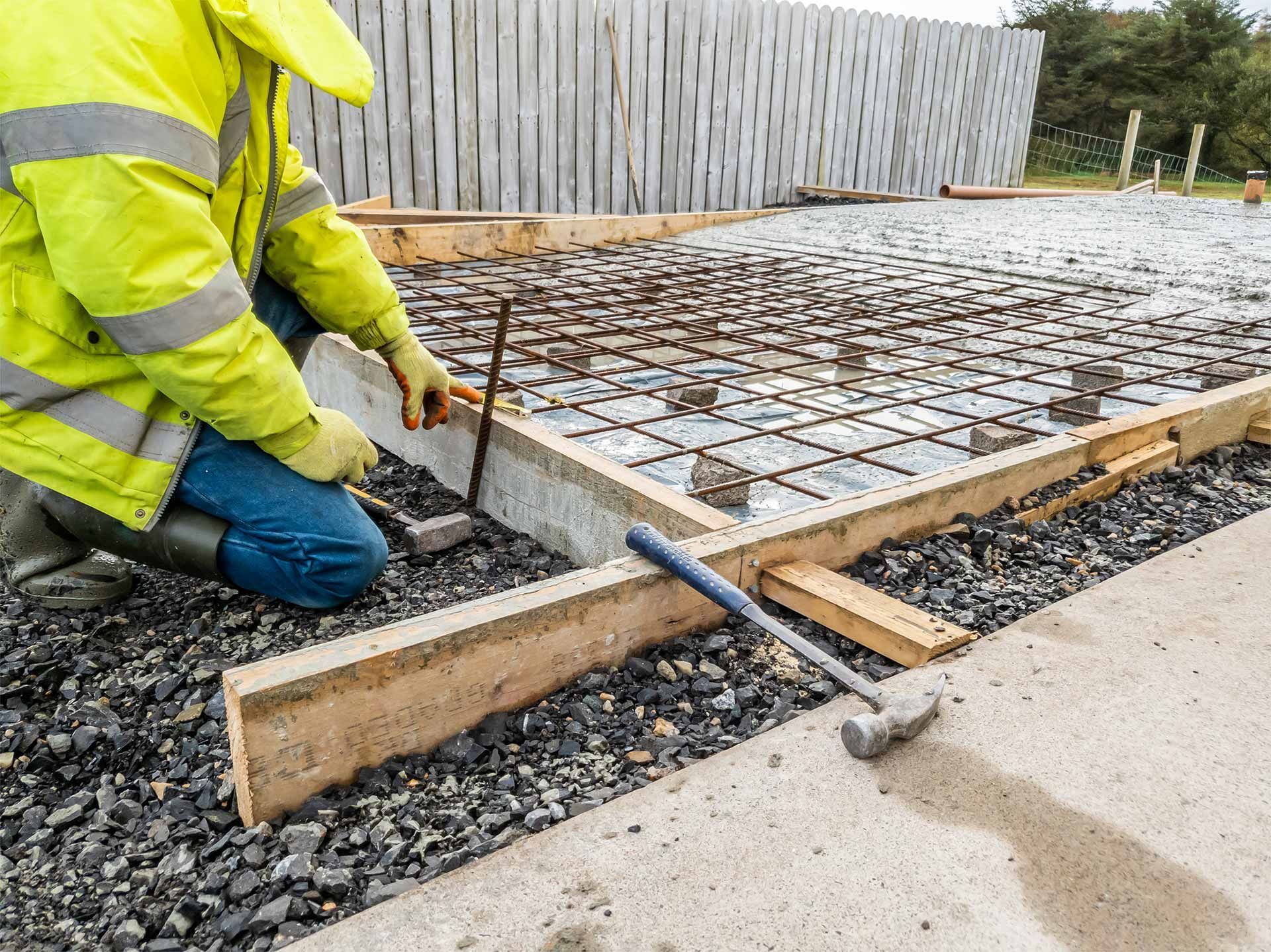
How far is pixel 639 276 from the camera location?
506 centimetres

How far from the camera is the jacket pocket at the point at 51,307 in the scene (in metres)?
1.71

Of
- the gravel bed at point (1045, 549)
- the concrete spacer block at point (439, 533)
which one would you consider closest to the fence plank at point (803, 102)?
the gravel bed at point (1045, 549)

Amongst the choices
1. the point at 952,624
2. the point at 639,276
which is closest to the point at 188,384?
the point at 952,624

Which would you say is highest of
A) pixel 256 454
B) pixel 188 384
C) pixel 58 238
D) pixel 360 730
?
pixel 58 238

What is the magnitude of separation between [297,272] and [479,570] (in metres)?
0.82

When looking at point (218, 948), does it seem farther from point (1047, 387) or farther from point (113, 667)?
point (1047, 387)

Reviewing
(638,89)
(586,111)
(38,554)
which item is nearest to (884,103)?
(638,89)

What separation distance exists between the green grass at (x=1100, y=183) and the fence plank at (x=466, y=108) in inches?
479

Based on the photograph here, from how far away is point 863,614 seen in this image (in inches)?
68.9

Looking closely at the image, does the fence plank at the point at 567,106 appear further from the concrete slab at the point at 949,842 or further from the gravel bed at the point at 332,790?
the concrete slab at the point at 949,842

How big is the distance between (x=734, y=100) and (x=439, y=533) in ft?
23.8

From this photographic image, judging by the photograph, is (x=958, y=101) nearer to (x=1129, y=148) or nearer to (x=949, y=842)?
(x=1129, y=148)

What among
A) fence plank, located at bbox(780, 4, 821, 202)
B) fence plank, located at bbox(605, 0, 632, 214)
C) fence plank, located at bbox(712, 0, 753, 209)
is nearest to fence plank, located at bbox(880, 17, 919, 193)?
fence plank, located at bbox(780, 4, 821, 202)

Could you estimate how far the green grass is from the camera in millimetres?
16375
